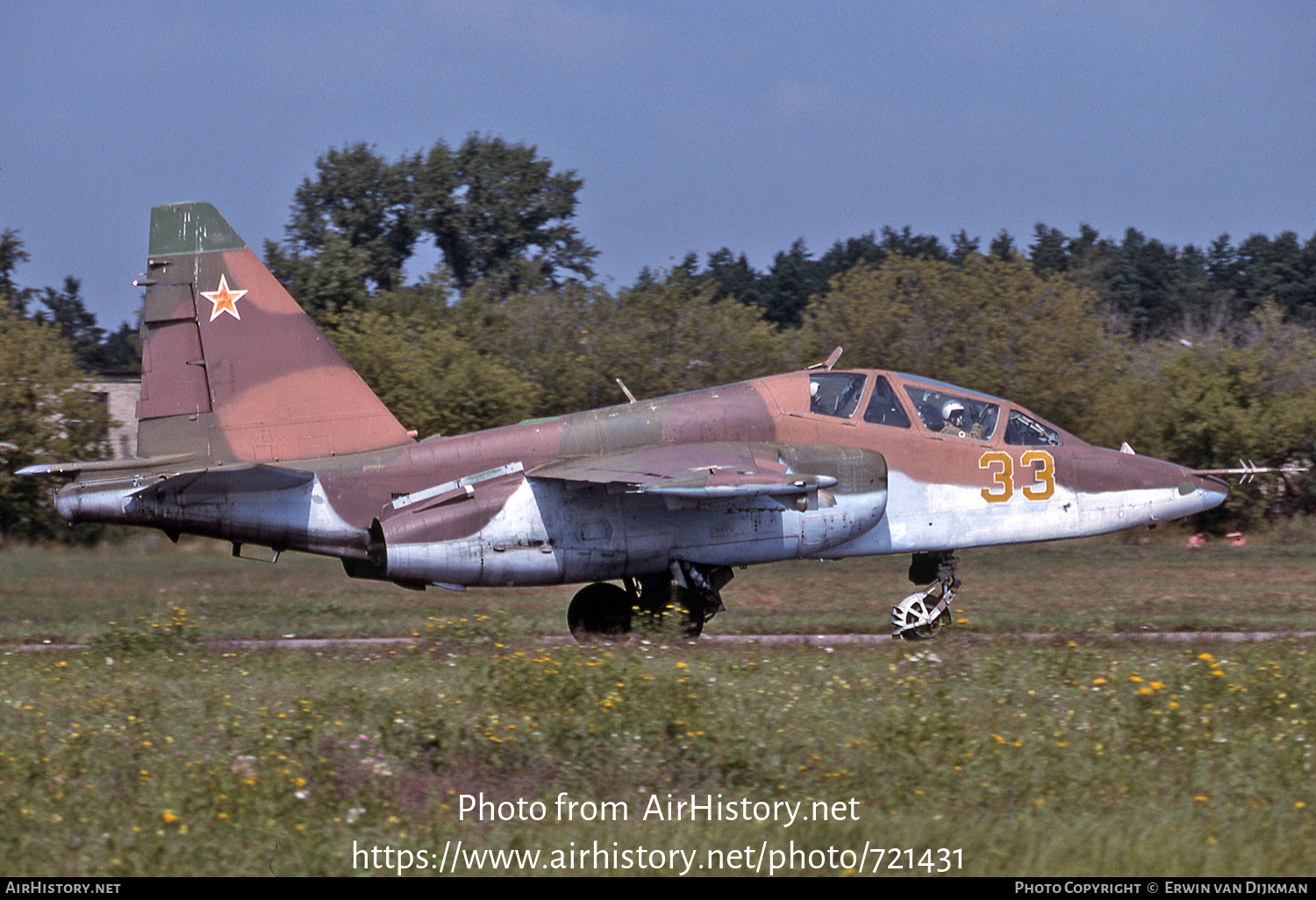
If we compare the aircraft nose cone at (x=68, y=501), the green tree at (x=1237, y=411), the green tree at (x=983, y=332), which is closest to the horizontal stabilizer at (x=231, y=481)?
the aircraft nose cone at (x=68, y=501)

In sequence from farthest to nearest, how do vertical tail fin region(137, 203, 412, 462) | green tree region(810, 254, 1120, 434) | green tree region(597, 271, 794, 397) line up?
green tree region(597, 271, 794, 397) < green tree region(810, 254, 1120, 434) < vertical tail fin region(137, 203, 412, 462)

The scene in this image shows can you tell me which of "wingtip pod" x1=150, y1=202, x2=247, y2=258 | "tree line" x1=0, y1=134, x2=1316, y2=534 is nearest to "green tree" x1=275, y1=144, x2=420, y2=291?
"tree line" x1=0, y1=134, x2=1316, y2=534

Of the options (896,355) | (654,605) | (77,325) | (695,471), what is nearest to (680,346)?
(896,355)

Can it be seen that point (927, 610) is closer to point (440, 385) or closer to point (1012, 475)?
point (1012, 475)

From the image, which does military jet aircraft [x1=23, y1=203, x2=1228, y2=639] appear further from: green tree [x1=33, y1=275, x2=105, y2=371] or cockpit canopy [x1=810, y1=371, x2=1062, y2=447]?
green tree [x1=33, y1=275, x2=105, y2=371]

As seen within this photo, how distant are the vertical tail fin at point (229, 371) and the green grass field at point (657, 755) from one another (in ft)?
7.30

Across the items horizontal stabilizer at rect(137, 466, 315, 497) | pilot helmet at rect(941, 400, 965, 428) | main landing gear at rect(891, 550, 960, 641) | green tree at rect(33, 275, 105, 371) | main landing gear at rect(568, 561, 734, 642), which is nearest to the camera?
horizontal stabilizer at rect(137, 466, 315, 497)

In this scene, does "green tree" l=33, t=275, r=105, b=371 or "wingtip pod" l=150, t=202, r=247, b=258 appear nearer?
"wingtip pod" l=150, t=202, r=247, b=258

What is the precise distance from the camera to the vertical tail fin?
48.0 ft

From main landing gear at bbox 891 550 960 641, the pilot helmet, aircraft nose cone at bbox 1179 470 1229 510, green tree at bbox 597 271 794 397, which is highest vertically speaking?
green tree at bbox 597 271 794 397

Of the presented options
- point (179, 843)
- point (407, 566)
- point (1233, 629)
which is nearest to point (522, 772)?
point (179, 843)

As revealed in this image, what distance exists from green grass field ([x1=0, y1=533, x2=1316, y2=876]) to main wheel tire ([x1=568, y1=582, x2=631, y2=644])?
0.61 m

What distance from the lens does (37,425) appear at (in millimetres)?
31656

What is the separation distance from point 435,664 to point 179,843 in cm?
540
